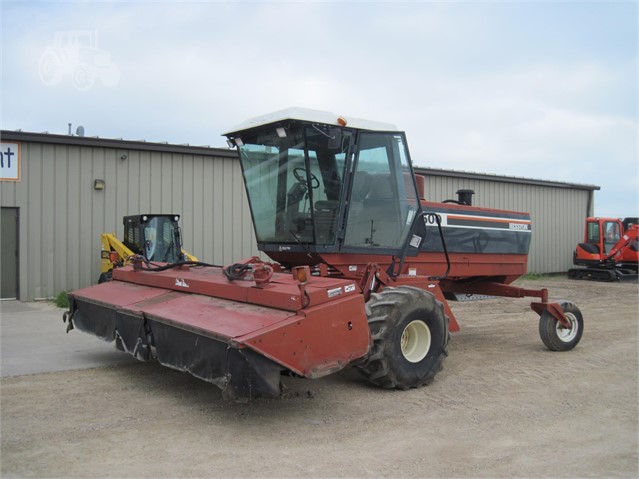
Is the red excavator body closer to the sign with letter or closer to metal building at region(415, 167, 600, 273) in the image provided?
metal building at region(415, 167, 600, 273)

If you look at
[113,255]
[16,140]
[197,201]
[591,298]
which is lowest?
[591,298]

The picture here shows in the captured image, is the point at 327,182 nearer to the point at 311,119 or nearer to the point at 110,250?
the point at 311,119

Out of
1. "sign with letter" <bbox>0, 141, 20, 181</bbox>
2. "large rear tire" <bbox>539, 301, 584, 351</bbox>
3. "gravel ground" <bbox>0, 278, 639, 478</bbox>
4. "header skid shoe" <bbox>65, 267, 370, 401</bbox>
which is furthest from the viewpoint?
"sign with letter" <bbox>0, 141, 20, 181</bbox>

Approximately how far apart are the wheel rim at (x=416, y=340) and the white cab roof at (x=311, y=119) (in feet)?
6.81

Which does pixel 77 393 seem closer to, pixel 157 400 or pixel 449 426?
pixel 157 400

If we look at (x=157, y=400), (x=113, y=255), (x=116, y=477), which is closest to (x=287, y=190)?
(x=157, y=400)

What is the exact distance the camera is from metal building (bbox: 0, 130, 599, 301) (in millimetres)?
12578

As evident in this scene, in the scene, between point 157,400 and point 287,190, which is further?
point 287,190

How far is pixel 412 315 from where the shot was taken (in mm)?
5410

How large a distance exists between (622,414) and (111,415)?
4.33m

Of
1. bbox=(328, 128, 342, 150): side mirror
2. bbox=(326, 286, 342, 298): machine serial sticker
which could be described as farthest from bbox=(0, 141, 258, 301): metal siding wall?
bbox=(326, 286, 342, 298): machine serial sticker

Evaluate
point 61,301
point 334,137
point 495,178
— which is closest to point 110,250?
point 61,301

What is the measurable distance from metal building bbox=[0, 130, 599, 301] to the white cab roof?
8476 millimetres

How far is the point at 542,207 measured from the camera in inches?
903
